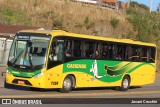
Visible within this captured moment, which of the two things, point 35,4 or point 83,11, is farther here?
point 83,11

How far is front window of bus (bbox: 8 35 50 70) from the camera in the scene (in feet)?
68.8

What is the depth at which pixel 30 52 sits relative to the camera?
21.2m

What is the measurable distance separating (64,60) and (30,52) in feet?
5.72

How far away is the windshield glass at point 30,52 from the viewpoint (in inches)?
827

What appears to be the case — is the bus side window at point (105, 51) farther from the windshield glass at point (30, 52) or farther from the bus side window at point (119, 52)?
the windshield glass at point (30, 52)

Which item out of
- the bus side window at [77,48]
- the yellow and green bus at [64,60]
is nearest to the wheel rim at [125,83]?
the yellow and green bus at [64,60]

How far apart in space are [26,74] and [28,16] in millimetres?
34936

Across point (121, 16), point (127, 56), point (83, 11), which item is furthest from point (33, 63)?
point (121, 16)

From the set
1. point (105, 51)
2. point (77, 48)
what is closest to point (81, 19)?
point (105, 51)

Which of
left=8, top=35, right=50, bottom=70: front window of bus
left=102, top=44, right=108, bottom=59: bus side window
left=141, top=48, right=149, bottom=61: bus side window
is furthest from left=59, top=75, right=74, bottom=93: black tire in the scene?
left=141, top=48, right=149, bottom=61: bus side window

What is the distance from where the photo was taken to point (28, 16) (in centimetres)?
5528

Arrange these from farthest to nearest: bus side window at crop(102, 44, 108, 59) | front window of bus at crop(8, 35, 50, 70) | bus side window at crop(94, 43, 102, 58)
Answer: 1. bus side window at crop(102, 44, 108, 59)
2. bus side window at crop(94, 43, 102, 58)
3. front window of bus at crop(8, 35, 50, 70)

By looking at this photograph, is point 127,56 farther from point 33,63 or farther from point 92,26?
point 92,26

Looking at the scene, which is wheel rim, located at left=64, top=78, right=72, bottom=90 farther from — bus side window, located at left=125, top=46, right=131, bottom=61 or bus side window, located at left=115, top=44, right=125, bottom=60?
bus side window, located at left=125, top=46, right=131, bottom=61
